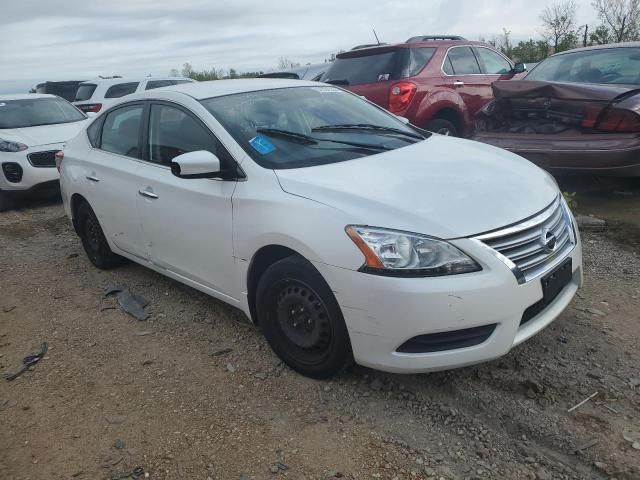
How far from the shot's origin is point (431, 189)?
9.41ft

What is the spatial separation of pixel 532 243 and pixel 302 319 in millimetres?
1221

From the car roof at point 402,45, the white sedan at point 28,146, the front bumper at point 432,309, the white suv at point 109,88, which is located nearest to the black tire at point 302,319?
the front bumper at point 432,309

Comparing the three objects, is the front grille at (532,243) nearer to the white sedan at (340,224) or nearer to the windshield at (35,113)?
the white sedan at (340,224)

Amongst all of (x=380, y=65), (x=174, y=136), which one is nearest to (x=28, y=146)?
(x=380, y=65)

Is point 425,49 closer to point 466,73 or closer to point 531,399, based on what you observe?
point 466,73

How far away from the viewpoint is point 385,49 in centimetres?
721

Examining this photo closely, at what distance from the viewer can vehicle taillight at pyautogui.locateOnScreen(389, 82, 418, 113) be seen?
6.87 meters

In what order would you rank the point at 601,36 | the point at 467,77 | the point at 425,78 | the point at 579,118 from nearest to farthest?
the point at 579,118, the point at 425,78, the point at 467,77, the point at 601,36

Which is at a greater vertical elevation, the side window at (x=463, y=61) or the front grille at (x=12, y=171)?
the side window at (x=463, y=61)

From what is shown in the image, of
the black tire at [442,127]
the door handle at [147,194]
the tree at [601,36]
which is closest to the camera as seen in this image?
the door handle at [147,194]

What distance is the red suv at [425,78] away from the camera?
695 cm

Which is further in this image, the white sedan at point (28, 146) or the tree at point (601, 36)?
the tree at point (601, 36)

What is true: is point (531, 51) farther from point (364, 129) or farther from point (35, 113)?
point (364, 129)

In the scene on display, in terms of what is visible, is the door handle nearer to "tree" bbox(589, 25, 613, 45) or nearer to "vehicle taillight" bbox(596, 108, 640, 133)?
"vehicle taillight" bbox(596, 108, 640, 133)
